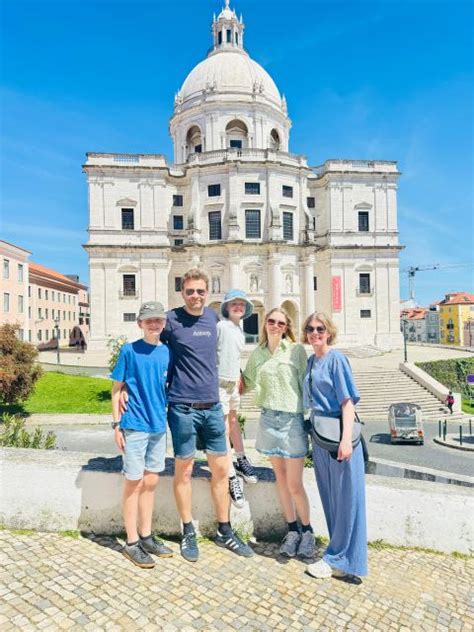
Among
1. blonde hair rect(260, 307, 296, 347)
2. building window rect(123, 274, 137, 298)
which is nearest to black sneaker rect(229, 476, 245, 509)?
blonde hair rect(260, 307, 296, 347)

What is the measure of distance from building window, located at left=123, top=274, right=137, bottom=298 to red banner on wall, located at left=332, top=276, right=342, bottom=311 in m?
20.1

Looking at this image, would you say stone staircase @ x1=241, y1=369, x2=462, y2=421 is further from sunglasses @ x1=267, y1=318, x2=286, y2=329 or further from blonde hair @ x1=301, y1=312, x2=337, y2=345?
blonde hair @ x1=301, y1=312, x2=337, y2=345

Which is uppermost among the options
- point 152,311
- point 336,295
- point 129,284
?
point 129,284

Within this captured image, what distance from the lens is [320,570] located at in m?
3.79

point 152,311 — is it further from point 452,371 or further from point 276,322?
point 452,371

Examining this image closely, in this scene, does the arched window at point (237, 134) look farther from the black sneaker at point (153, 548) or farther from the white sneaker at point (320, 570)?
the white sneaker at point (320, 570)

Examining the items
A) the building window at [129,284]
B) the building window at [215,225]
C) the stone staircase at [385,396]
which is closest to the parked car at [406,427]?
the stone staircase at [385,396]

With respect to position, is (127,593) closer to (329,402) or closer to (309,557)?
(309,557)

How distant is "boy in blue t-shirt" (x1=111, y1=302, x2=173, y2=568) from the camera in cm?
389

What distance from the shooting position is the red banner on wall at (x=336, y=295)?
40188 millimetres

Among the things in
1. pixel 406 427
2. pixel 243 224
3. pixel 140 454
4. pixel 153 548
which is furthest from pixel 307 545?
pixel 243 224

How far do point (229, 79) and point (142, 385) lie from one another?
47.0m

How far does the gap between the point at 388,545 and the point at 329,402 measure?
1.95 meters

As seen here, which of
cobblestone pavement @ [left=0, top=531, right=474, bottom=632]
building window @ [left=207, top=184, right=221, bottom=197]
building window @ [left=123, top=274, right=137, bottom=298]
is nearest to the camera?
cobblestone pavement @ [left=0, top=531, right=474, bottom=632]
